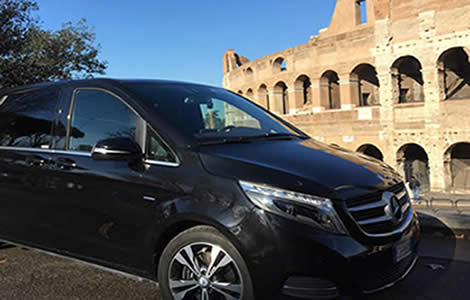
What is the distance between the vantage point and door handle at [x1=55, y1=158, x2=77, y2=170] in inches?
116

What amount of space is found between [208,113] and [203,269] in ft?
4.83

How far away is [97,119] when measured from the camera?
306 centimetres

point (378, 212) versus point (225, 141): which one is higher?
point (225, 141)

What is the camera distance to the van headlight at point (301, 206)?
2.11 m

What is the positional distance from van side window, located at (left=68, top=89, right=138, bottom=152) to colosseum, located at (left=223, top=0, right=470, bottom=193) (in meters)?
22.1

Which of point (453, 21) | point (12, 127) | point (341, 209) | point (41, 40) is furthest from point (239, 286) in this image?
point (453, 21)

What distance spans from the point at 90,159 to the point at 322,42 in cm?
2506

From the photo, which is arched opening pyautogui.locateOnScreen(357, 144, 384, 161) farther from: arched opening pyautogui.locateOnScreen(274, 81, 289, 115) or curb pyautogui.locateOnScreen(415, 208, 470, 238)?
curb pyautogui.locateOnScreen(415, 208, 470, 238)

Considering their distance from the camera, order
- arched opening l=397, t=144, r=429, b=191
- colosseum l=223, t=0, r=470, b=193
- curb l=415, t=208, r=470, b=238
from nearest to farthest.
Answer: curb l=415, t=208, r=470, b=238, colosseum l=223, t=0, r=470, b=193, arched opening l=397, t=144, r=429, b=191

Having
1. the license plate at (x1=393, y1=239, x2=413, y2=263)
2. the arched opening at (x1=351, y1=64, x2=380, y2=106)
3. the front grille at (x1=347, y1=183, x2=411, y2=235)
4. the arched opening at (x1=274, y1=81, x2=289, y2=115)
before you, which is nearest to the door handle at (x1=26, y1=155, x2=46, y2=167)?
the front grille at (x1=347, y1=183, x2=411, y2=235)

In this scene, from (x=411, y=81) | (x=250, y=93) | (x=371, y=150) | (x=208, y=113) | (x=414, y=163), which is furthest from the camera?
(x=250, y=93)

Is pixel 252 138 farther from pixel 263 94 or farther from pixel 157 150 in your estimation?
pixel 263 94

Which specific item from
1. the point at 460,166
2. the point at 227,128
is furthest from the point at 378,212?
the point at 460,166

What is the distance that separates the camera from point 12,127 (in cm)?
372
